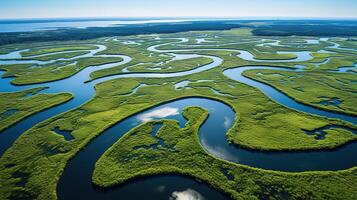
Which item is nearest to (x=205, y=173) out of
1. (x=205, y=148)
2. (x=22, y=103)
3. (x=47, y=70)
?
(x=205, y=148)

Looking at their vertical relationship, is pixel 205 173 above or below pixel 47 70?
below

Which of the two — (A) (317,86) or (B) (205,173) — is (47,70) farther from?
(A) (317,86)

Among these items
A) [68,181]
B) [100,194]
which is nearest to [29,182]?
[68,181]

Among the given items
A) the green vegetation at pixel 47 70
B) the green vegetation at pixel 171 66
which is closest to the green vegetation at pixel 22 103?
the green vegetation at pixel 47 70

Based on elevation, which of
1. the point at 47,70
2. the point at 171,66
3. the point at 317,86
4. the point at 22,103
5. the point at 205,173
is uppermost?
the point at 47,70

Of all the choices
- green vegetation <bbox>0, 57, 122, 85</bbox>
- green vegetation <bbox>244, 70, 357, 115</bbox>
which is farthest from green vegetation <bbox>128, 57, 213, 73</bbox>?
green vegetation <bbox>244, 70, 357, 115</bbox>
